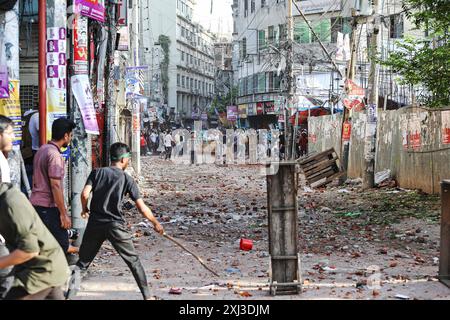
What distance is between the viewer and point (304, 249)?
32.5 ft

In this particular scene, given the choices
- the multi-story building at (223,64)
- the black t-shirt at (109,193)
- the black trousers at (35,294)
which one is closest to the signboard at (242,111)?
the multi-story building at (223,64)

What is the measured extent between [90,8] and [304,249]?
480 cm

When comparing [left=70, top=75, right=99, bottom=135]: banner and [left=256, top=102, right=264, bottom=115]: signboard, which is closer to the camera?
[left=70, top=75, right=99, bottom=135]: banner

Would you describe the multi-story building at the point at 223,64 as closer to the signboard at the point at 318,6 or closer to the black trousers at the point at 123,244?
the signboard at the point at 318,6

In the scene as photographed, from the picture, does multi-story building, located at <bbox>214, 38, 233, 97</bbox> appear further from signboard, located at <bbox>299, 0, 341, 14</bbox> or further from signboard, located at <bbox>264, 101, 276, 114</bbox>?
signboard, located at <bbox>299, 0, 341, 14</bbox>

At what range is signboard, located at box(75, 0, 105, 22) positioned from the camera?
28.7ft

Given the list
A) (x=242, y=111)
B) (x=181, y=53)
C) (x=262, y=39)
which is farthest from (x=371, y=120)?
(x=181, y=53)

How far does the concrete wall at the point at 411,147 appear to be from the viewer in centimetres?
1425

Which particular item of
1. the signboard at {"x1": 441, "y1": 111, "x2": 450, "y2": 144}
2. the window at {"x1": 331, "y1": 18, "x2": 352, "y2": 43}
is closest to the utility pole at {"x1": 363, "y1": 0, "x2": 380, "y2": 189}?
the signboard at {"x1": 441, "y1": 111, "x2": 450, "y2": 144}

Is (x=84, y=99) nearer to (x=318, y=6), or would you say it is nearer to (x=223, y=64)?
(x=318, y=6)

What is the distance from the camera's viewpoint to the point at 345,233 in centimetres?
1130

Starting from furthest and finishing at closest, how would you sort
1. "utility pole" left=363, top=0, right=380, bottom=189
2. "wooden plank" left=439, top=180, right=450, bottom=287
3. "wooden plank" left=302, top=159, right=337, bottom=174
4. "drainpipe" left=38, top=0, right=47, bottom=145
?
1. "wooden plank" left=302, top=159, right=337, bottom=174
2. "utility pole" left=363, top=0, right=380, bottom=189
3. "drainpipe" left=38, top=0, right=47, bottom=145
4. "wooden plank" left=439, top=180, right=450, bottom=287

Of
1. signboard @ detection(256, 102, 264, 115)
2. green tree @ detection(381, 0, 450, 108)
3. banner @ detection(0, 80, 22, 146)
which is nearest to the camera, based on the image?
banner @ detection(0, 80, 22, 146)

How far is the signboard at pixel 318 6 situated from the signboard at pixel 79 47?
121 ft
